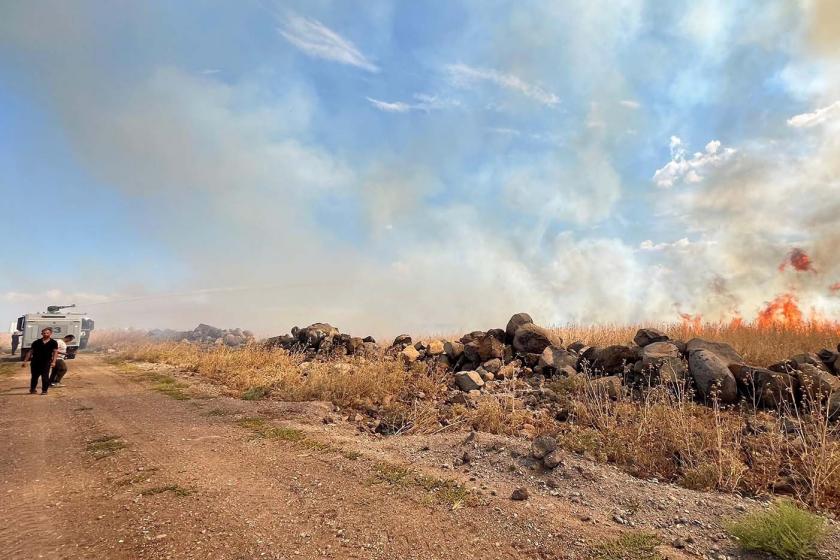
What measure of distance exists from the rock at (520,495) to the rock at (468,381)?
5911mm

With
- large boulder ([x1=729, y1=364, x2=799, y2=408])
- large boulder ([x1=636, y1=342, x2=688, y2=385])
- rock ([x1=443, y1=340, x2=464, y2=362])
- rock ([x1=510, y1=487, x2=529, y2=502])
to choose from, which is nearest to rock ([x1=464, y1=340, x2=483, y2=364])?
rock ([x1=443, y1=340, x2=464, y2=362])

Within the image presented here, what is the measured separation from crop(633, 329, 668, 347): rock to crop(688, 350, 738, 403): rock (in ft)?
6.59

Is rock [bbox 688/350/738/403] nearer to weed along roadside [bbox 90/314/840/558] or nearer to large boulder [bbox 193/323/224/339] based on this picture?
weed along roadside [bbox 90/314/840/558]

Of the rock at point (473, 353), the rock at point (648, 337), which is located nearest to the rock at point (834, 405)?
the rock at point (648, 337)

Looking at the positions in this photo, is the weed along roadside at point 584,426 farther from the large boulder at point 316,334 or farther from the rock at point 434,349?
the large boulder at point 316,334

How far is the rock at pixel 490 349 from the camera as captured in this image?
13375 millimetres

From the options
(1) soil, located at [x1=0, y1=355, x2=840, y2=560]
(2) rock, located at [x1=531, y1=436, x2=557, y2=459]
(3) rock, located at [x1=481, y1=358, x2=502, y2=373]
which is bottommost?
(1) soil, located at [x1=0, y1=355, x2=840, y2=560]

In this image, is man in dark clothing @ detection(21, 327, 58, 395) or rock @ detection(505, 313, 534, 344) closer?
man in dark clothing @ detection(21, 327, 58, 395)

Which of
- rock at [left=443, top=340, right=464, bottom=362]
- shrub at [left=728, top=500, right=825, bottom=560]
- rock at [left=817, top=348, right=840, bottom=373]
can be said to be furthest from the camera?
rock at [left=443, top=340, right=464, bottom=362]

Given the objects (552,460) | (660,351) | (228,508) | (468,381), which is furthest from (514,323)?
(228,508)

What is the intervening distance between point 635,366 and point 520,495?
6885mm

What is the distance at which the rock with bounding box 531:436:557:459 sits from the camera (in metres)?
5.48

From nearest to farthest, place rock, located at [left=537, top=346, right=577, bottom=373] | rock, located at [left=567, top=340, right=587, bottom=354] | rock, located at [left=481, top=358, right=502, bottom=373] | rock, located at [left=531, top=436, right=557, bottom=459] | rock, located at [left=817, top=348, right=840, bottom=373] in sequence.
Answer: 1. rock, located at [left=531, top=436, right=557, bottom=459]
2. rock, located at [left=817, top=348, right=840, bottom=373]
3. rock, located at [left=537, top=346, right=577, bottom=373]
4. rock, located at [left=481, top=358, right=502, bottom=373]
5. rock, located at [left=567, top=340, right=587, bottom=354]

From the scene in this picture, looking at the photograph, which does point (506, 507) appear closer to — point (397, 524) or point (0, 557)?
point (397, 524)
